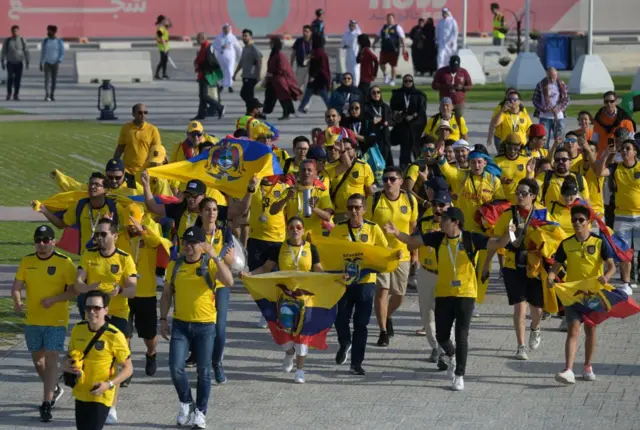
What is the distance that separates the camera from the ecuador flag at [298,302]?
1373cm

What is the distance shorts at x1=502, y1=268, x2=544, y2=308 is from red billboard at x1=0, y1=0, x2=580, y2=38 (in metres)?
38.6

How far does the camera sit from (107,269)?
12617 millimetres

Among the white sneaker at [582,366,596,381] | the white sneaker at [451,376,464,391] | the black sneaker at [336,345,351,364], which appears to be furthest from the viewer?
the black sneaker at [336,345,351,364]

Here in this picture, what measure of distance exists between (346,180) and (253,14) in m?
37.3

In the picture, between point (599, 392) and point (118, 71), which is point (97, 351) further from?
point (118, 71)

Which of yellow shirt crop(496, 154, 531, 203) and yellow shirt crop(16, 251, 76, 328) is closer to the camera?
yellow shirt crop(16, 251, 76, 328)

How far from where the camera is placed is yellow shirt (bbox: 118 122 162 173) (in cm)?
1923

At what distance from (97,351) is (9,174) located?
1536 cm

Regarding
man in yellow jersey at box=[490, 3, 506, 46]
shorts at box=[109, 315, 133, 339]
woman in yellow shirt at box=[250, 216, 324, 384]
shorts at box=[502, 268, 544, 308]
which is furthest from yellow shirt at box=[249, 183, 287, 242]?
man in yellow jersey at box=[490, 3, 506, 46]

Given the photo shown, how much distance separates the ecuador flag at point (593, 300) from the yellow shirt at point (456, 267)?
2.78ft

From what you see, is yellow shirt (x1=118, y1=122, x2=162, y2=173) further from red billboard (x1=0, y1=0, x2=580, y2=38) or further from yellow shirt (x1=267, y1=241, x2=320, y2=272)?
red billboard (x1=0, y1=0, x2=580, y2=38)

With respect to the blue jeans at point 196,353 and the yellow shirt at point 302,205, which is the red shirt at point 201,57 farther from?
the blue jeans at point 196,353

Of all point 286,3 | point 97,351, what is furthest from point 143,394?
point 286,3

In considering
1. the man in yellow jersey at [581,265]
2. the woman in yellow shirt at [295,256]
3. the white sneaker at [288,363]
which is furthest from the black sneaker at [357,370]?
the man in yellow jersey at [581,265]
